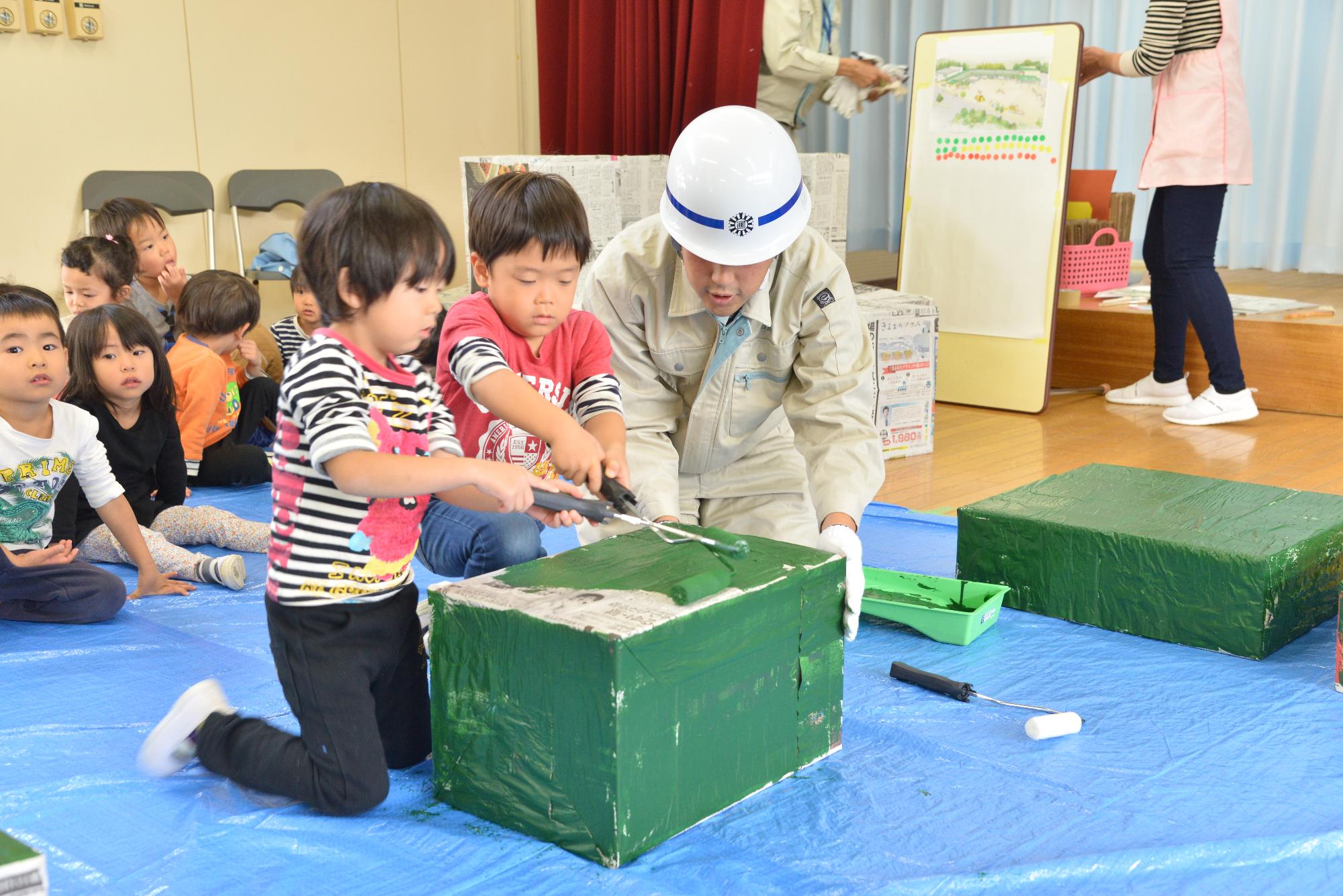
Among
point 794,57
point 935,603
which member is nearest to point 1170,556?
point 935,603

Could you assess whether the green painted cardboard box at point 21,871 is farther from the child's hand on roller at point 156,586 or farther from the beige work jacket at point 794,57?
the beige work jacket at point 794,57

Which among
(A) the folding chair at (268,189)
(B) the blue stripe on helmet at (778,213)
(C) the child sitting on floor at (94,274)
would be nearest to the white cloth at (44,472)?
(C) the child sitting on floor at (94,274)

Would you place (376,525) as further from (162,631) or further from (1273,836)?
(1273,836)

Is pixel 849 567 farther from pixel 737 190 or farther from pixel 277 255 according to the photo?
pixel 277 255

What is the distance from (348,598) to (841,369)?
2.93 ft

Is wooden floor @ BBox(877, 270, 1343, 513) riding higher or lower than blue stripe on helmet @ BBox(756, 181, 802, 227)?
lower

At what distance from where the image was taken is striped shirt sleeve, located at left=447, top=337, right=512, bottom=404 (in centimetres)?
146

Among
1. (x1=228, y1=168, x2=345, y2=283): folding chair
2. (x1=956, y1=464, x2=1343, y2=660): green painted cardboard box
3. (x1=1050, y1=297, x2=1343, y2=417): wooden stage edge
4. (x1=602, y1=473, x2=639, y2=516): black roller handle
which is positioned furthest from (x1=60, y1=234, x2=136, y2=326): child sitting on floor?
(x1=1050, y1=297, x2=1343, y2=417): wooden stage edge

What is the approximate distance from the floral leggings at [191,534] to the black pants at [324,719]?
103 cm

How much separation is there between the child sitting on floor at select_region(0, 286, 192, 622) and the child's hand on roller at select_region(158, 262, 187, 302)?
1.37m

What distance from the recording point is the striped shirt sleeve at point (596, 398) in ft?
5.26

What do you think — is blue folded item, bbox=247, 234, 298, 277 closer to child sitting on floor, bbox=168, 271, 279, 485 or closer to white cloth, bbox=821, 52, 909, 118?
child sitting on floor, bbox=168, 271, 279, 485

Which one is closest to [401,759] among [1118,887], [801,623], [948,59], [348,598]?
[348,598]

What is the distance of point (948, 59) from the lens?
3.70m
